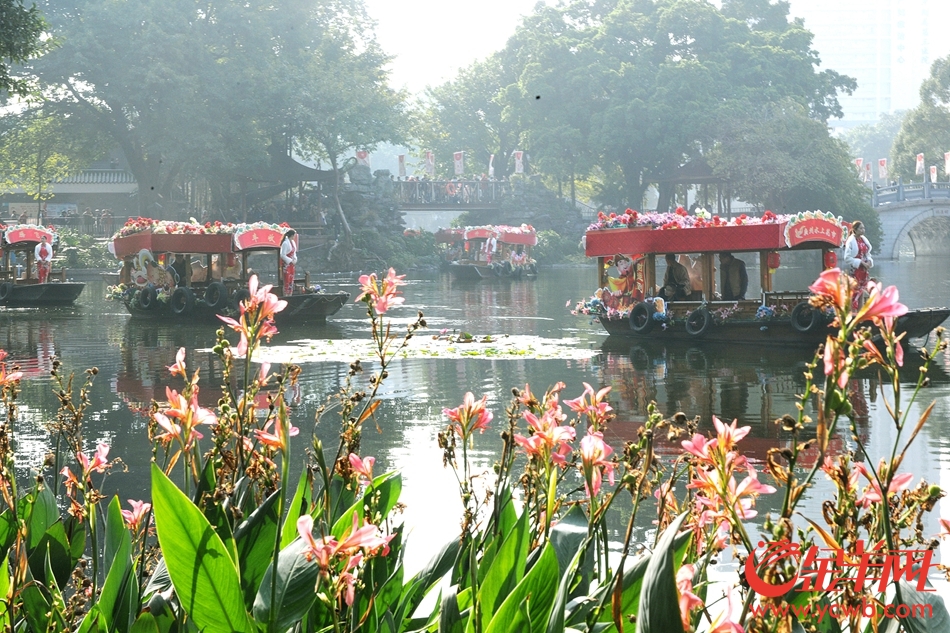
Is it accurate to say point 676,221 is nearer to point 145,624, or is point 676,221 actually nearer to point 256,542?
point 256,542

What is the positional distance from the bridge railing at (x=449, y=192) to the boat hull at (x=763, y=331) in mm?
39862

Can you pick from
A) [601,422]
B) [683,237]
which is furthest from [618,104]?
[601,422]

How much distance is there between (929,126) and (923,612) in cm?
6954

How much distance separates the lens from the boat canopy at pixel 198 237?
2194cm

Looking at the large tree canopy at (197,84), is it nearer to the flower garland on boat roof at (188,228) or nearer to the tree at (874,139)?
the flower garland on boat roof at (188,228)

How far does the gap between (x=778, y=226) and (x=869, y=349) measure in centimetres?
1532

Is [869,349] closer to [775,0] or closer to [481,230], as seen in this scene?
[481,230]

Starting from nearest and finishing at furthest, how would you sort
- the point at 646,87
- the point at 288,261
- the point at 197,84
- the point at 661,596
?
the point at 661,596 → the point at 288,261 → the point at 197,84 → the point at 646,87

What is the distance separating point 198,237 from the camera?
22.8 meters

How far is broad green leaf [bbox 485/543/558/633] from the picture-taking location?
2090mm

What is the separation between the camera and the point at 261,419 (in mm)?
10109

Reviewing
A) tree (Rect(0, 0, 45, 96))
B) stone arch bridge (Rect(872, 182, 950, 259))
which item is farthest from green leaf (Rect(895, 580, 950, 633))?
stone arch bridge (Rect(872, 182, 950, 259))

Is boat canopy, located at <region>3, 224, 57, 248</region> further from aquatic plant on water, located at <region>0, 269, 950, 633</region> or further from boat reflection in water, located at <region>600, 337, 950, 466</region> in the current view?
aquatic plant on water, located at <region>0, 269, 950, 633</region>

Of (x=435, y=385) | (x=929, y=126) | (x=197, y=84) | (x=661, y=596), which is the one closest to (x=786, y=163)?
(x=929, y=126)
